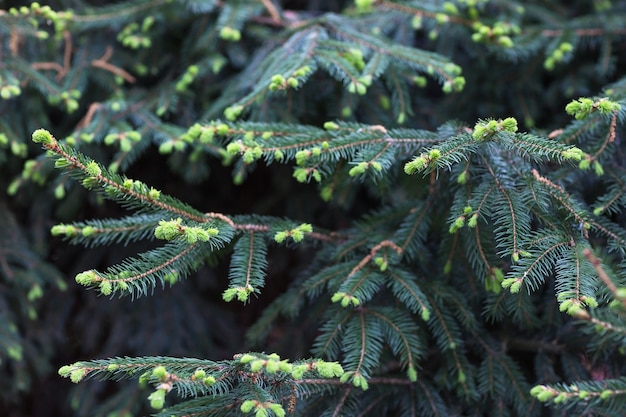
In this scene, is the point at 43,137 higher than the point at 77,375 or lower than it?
higher

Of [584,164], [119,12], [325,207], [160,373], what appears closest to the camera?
[160,373]

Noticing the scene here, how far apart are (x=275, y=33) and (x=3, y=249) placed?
1.47 meters

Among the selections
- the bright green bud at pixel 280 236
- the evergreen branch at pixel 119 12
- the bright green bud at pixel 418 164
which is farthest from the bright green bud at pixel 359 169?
the evergreen branch at pixel 119 12

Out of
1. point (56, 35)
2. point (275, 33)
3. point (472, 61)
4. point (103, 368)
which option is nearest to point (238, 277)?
point (103, 368)

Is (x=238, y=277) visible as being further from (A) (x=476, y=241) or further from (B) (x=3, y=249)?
(B) (x=3, y=249)

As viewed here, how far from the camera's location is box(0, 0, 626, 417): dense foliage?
51.9 inches

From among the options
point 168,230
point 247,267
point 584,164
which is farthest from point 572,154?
point 168,230

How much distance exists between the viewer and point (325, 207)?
2.72m

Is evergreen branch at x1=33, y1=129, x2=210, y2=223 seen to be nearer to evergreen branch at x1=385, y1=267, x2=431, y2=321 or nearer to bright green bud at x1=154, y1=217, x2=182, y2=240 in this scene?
bright green bud at x1=154, y1=217, x2=182, y2=240

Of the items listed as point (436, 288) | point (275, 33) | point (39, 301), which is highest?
point (275, 33)

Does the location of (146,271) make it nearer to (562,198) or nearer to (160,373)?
(160,373)

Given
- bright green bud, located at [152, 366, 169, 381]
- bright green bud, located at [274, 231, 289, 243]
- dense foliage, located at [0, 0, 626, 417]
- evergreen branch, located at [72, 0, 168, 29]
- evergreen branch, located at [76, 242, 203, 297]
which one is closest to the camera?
bright green bud, located at [152, 366, 169, 381]

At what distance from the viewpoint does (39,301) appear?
2.61 meters

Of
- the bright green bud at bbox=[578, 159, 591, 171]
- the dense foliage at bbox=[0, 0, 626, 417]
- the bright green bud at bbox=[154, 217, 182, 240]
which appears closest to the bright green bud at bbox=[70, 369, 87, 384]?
the dense foliage at bbox=[0, 0, 626, 417]
